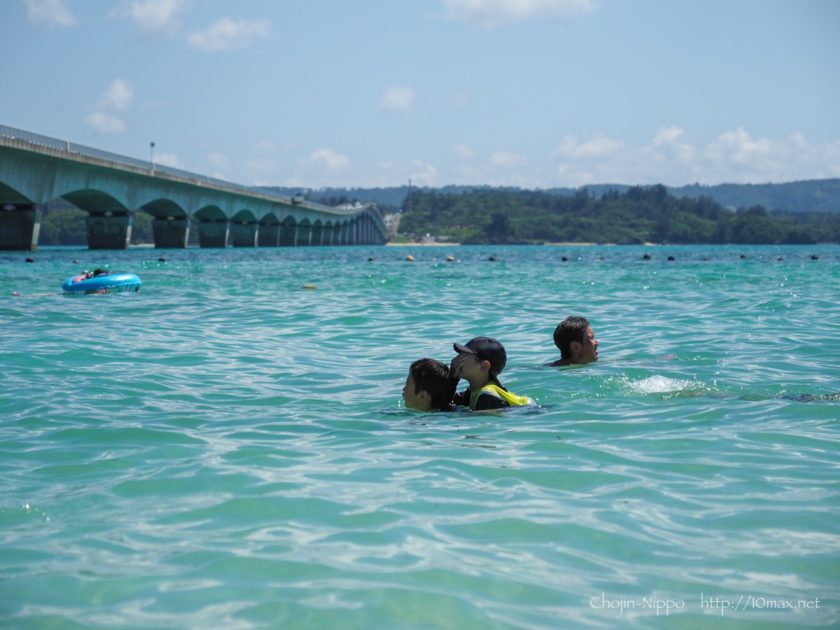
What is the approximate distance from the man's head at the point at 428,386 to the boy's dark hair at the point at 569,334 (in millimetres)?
2768

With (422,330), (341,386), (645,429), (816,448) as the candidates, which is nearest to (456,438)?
(645,429)

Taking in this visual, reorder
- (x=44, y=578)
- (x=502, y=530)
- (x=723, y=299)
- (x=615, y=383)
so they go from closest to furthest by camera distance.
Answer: (x=44, y=578) < (x=502, y=530) < (x=615, y=383) < (x=723, y=299)

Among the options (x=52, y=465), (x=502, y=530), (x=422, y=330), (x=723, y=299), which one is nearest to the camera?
(x=502, y=530)

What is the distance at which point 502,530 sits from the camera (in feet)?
16.3

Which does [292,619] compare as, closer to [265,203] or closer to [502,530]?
[502,530]

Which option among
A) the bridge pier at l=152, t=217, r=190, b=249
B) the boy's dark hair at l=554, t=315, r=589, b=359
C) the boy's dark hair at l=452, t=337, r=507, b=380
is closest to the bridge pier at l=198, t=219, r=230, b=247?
the bridge pier at l=152, t=217, r=190, b=249

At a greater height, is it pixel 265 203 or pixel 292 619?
pixel 265 203

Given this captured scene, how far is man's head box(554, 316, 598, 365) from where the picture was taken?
10.8 meters

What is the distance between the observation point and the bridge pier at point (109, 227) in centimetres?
7331

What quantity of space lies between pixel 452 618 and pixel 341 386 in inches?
259

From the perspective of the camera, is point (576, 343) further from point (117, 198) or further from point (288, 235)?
point (288, 235)

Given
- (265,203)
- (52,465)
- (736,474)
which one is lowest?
(52,465)

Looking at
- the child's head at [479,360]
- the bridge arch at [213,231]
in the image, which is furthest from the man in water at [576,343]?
the bridge arch at [213,231]

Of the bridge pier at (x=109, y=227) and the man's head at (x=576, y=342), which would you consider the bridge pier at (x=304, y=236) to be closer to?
the bridge pier at (x=109, y=227)
